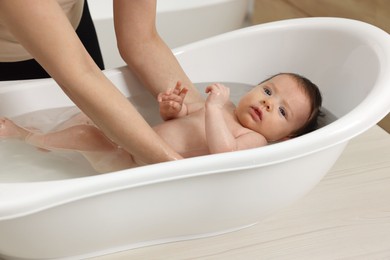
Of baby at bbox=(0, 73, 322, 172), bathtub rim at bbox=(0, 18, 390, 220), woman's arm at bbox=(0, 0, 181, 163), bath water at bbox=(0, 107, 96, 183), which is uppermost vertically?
woman's arm at bbox=(0, 0, 181, 163)

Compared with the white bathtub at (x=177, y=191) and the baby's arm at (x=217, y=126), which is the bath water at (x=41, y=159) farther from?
the baby's arm at (x=217, y=126)

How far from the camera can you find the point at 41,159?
126 cm

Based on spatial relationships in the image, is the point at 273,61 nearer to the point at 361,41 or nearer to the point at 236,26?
the point at 361,41

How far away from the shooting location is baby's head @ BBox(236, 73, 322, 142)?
4.19ft

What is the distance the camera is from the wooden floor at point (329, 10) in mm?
1502

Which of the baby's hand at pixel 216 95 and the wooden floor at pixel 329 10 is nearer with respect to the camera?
the baby's hand at pixel 216 95

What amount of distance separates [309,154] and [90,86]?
0.36 metres

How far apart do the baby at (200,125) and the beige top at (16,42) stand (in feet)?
0.47

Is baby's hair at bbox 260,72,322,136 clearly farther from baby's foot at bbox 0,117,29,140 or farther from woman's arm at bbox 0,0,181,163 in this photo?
baby's foot at bbox 0,117,29,140

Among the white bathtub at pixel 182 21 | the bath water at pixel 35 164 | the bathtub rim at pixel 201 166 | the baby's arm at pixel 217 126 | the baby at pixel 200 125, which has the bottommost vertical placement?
the white bathtub at pixel 182 21

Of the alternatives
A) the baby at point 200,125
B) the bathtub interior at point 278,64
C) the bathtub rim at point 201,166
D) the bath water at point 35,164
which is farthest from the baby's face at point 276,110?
the bath water at point 35,164

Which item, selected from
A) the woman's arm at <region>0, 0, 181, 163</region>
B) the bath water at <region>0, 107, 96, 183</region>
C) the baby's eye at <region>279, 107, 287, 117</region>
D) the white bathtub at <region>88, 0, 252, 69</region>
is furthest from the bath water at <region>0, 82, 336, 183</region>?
the white bathtub at <region>88, 0, 252, 69</region>

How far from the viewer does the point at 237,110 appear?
132 cm

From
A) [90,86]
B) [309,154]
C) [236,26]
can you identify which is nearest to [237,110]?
[309,154]
